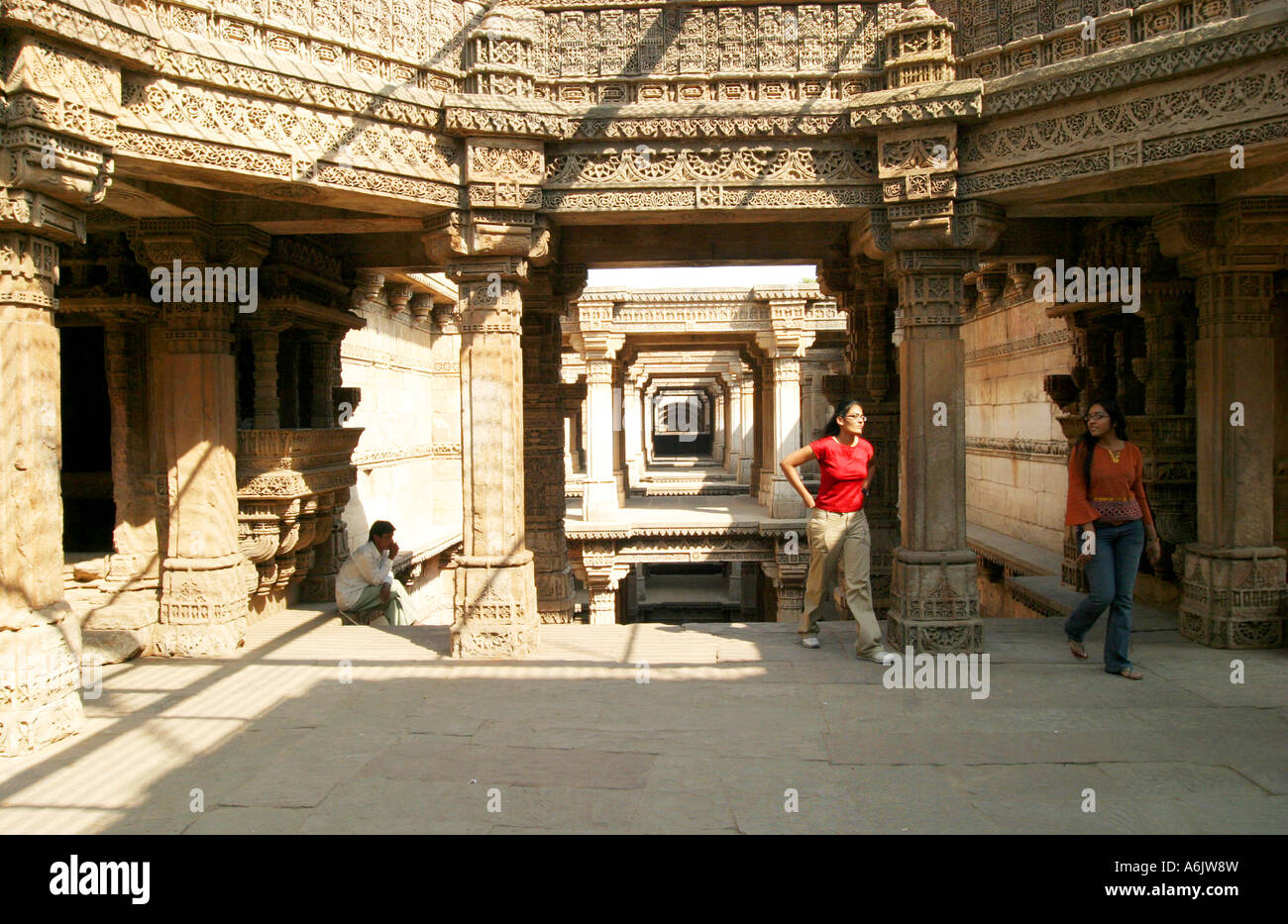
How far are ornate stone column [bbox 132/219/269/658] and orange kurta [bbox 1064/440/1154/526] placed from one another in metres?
6.15

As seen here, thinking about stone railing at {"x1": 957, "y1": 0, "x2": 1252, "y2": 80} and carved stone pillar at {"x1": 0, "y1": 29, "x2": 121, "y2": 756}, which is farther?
stone railing at {"x1": 957, "y1": 0, "x2": 1252, "y2": 80}

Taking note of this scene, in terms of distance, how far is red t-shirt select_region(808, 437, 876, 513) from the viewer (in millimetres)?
6199

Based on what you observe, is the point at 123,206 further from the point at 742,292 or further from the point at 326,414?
the point at 742,292

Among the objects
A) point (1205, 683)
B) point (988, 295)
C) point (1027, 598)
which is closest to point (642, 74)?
point (1205, 683)

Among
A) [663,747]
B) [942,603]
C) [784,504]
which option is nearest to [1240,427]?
[942,603]

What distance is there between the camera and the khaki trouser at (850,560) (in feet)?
20.0

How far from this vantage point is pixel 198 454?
688 cm

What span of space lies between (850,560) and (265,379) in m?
5.28

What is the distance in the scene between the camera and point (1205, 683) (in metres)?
5.56

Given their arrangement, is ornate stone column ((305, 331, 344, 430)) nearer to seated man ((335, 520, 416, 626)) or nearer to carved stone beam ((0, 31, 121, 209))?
seated man ((335, 520, 416, 626))

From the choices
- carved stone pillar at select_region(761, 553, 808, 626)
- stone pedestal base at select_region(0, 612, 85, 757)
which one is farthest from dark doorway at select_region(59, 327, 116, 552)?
carved stone pillar at select_region(761, 553, 808, 626)

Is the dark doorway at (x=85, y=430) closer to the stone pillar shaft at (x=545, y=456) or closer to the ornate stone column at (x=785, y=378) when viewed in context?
the stone pillar shaft at (x=545, y=456)

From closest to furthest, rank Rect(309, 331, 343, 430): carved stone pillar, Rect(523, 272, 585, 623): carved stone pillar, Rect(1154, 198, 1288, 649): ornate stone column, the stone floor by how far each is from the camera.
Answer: the stone floor
Rect(1154, 198, 1288, 649): ornate stone column
Rect(309, 331, 343, 430): carved stone pillar
Rect(523, 272, 585, 623): carved stone pillar

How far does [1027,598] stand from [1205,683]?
357 centimetres
